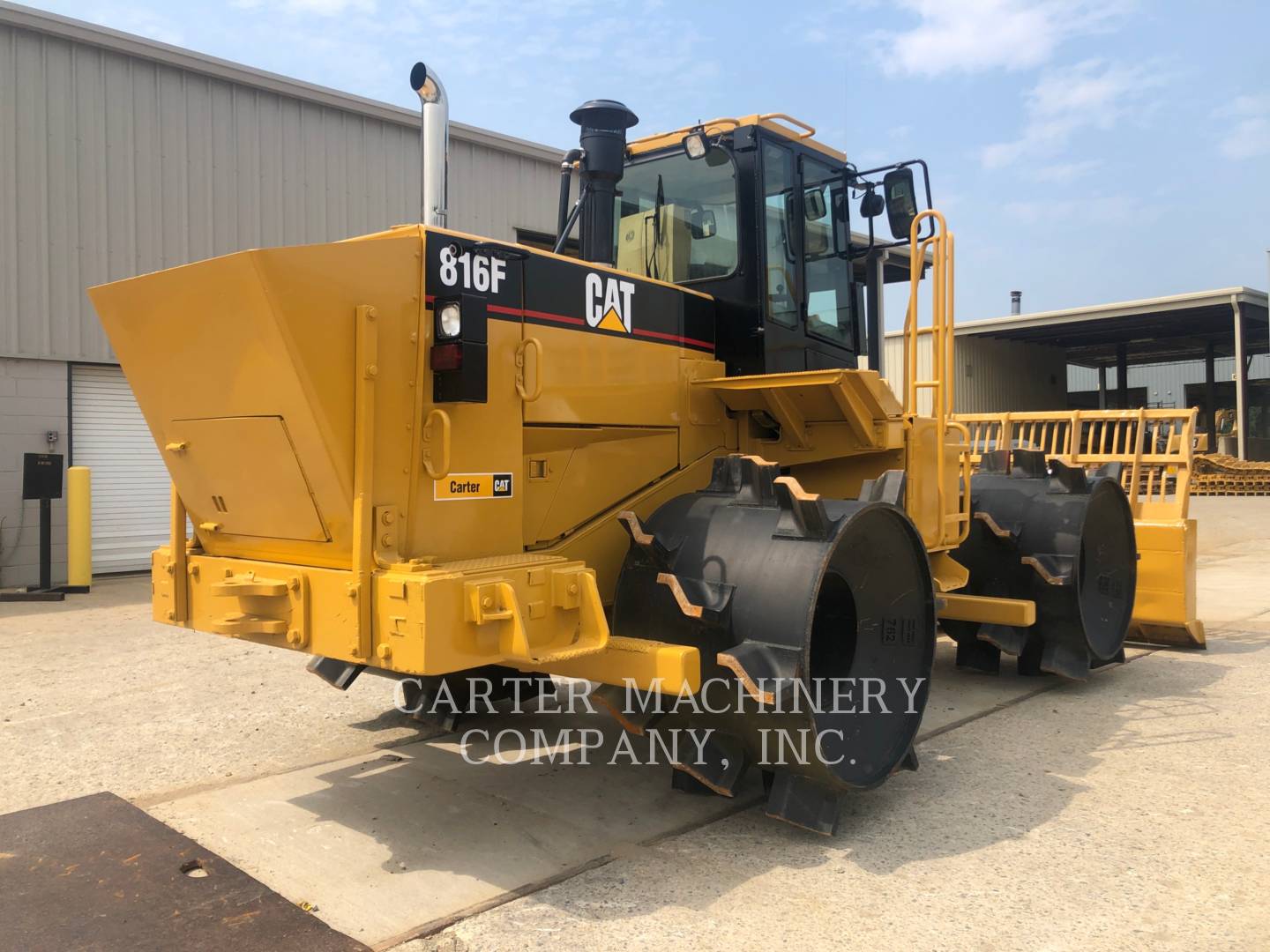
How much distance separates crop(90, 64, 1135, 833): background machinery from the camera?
3.32m

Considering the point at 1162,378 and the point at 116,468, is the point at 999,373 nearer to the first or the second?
the point at 1162,378

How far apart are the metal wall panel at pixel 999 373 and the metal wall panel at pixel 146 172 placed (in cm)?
1878

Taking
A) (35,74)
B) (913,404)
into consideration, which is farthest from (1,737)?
(35,74)

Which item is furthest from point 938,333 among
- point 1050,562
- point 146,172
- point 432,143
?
point 146,172

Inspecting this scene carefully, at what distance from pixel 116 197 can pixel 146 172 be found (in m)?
0.43

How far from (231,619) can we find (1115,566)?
18.6 feet

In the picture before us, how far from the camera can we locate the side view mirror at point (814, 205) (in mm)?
5098

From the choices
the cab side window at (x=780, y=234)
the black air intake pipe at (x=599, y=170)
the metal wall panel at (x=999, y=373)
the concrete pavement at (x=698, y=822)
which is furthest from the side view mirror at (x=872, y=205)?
the metal wall panel at (x=999, y=373)

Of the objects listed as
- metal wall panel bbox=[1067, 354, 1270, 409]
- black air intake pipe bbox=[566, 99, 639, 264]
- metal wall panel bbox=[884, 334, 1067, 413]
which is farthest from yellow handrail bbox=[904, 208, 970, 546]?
metal wall panel bbox=[1067, 354, 1270, 409]

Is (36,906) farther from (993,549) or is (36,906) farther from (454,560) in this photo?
(993,549)

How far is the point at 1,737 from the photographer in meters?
5.19

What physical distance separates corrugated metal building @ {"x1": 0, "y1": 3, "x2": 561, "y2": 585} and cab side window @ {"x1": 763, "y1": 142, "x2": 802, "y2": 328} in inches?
332

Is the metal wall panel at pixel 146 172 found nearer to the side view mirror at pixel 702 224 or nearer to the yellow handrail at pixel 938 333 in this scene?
the side view mirror at pixel 702 224

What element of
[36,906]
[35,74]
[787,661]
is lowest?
[36,906]
